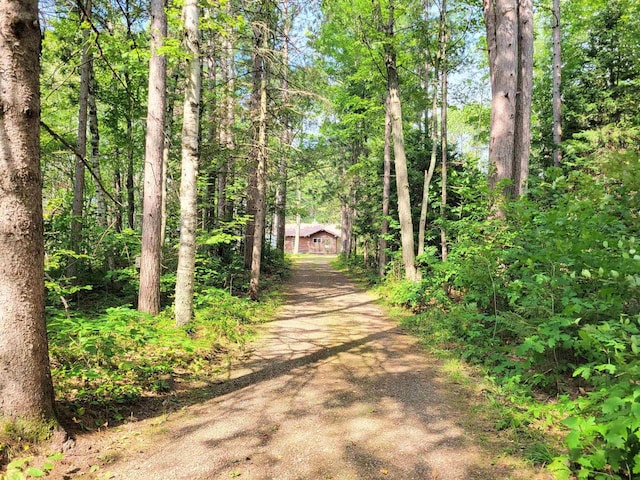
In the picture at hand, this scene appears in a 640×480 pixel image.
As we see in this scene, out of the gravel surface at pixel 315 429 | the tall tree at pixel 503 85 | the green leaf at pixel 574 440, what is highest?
the tall tree at pixel 503 85

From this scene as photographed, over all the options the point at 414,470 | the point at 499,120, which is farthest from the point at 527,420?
the point at 499,120

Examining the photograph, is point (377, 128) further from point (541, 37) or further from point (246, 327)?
point (541, 37)

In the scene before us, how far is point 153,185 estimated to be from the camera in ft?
24.2

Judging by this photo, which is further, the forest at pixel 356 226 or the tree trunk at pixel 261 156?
the tree trunk at pixel 261 156

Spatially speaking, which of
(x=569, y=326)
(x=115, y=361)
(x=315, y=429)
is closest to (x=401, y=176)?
(x=569, y=326)

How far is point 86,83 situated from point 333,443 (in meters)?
10.7

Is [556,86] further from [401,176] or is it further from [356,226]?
[356,226]

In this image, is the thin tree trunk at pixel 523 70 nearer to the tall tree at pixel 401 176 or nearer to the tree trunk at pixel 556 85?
the tall tree at pixel 401 176

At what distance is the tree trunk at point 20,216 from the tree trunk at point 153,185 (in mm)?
4485

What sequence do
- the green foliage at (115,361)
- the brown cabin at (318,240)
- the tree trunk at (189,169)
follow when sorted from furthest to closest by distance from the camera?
the brown cabin at (318,240)
the tree trunk at (189,169)
the green foliage at (115,361)

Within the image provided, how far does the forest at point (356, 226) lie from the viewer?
2.85 meters

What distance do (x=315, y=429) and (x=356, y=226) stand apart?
1484cm

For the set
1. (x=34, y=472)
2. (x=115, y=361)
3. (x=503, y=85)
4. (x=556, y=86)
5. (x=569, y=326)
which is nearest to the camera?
(x=34, y=472)

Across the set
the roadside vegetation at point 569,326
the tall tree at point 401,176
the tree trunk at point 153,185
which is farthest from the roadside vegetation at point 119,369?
the tall tree at point 401,176
